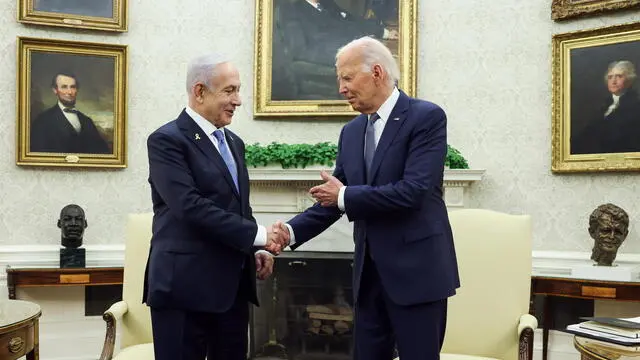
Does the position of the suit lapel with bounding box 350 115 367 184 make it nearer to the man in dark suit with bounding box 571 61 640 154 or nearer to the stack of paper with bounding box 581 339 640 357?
the stack of paper with bounding box 581 339 640 357

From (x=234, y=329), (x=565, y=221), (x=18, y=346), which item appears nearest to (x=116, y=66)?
(x=18, y=346)

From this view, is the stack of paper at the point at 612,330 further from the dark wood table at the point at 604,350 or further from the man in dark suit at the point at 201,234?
the man in dark suit at the point at 201,234

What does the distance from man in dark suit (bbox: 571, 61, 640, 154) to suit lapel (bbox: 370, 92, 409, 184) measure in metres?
3.11

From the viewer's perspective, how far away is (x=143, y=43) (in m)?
5.67

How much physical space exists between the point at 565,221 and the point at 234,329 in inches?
142

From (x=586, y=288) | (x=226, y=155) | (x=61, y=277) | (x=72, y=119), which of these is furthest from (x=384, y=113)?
(x=72, y=119)

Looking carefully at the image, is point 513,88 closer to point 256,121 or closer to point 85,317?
point 256,121

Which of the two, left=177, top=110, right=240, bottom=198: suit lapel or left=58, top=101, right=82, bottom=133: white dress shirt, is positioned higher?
left=58, top=101, right=82, bottom=133: white dress shirt

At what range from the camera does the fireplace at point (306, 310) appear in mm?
5203

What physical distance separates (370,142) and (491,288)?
118 cm

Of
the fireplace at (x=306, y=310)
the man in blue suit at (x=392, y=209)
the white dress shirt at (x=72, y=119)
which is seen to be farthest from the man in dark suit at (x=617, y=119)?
the white dress shirt at (x=72, y=119)

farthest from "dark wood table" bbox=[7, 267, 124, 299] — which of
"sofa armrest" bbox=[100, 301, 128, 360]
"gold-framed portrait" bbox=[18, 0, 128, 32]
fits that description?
"gold-framed portrait" bbox=[18, 0, 128, 32]

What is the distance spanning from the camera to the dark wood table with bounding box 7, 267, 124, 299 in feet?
15.7

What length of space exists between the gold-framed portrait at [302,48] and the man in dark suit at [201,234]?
3.13 metres
